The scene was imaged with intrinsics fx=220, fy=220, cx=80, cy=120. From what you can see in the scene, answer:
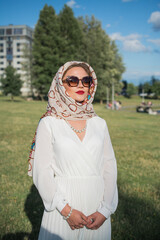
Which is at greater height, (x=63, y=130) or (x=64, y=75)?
(x=64, y=75)

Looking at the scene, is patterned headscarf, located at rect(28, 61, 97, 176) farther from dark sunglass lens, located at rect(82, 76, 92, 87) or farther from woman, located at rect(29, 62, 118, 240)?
dark sunglass lens, located at rect(82, 76, 92, 87)

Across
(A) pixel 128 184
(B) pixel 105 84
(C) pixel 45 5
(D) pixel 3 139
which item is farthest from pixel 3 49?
(A) pixel 128 184

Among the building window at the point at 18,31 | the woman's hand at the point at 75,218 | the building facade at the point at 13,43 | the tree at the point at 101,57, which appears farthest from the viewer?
the building window at the point at 18,31

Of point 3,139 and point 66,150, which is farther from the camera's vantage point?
point 3,139

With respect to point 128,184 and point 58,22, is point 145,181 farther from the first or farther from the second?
point 58,22

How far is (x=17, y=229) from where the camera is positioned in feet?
13.2

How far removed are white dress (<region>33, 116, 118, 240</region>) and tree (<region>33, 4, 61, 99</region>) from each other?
4426 centimetres

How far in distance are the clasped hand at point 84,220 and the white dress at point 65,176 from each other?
0.05 meters

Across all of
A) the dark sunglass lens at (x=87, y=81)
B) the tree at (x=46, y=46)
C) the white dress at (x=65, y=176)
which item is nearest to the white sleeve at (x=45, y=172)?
the white dress at (x=65, y=176)

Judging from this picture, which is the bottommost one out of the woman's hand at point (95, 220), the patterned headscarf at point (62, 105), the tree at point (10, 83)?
the woman's hand at point (95, 220)

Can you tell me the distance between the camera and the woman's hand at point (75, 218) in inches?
80.5

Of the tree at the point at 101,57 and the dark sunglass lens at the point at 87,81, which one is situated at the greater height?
the tree at the point at 101,57

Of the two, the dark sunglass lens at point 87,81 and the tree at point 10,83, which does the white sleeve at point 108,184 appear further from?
the tree at point 10,83

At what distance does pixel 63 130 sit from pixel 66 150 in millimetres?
206
